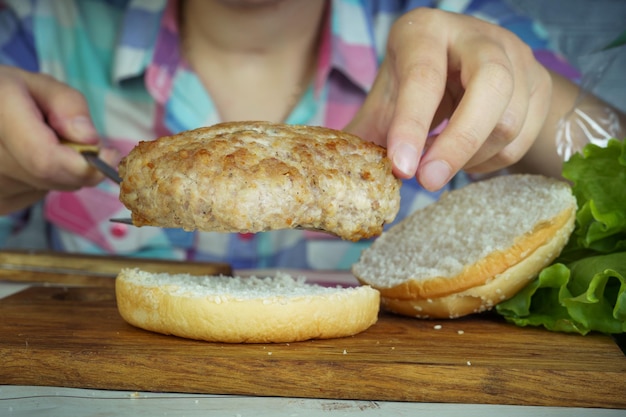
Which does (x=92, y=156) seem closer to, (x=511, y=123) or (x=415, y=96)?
(x=415, y=96)

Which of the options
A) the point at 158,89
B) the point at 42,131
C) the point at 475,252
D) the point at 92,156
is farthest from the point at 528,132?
the point at 158,89

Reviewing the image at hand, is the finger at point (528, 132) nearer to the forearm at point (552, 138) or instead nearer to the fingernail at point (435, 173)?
the fingernail at point (435, 173)

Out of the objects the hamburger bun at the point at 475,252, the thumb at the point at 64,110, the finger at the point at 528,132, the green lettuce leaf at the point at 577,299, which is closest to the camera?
the green lettuce leaf at the point at 577,299

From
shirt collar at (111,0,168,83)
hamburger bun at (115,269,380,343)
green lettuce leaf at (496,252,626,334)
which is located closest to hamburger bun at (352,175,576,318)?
green lettuce leaf at (496,252,626,334)

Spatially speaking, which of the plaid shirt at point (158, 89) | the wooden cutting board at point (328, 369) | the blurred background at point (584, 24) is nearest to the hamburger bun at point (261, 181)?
the wooden cutting board at point (328, 369)

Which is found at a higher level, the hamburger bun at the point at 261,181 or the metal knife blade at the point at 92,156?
the hamburger bun at the point at 261,181

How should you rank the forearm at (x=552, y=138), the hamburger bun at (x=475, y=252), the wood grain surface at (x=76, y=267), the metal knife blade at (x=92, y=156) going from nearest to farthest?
the hamburger bun at (x=475, y=252) < the metal knife blade at (x=92, y=156) < the wood grain surface at (x=76, y=267) < the forearm at (x=552, y=138)

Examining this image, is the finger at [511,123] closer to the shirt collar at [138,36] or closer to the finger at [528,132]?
the finger at [528,132]

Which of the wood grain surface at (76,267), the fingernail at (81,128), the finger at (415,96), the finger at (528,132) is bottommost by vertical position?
the wood grain surface at (76,267)

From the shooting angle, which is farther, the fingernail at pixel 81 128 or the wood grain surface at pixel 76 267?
the wood grain surface at pixel 76 267
